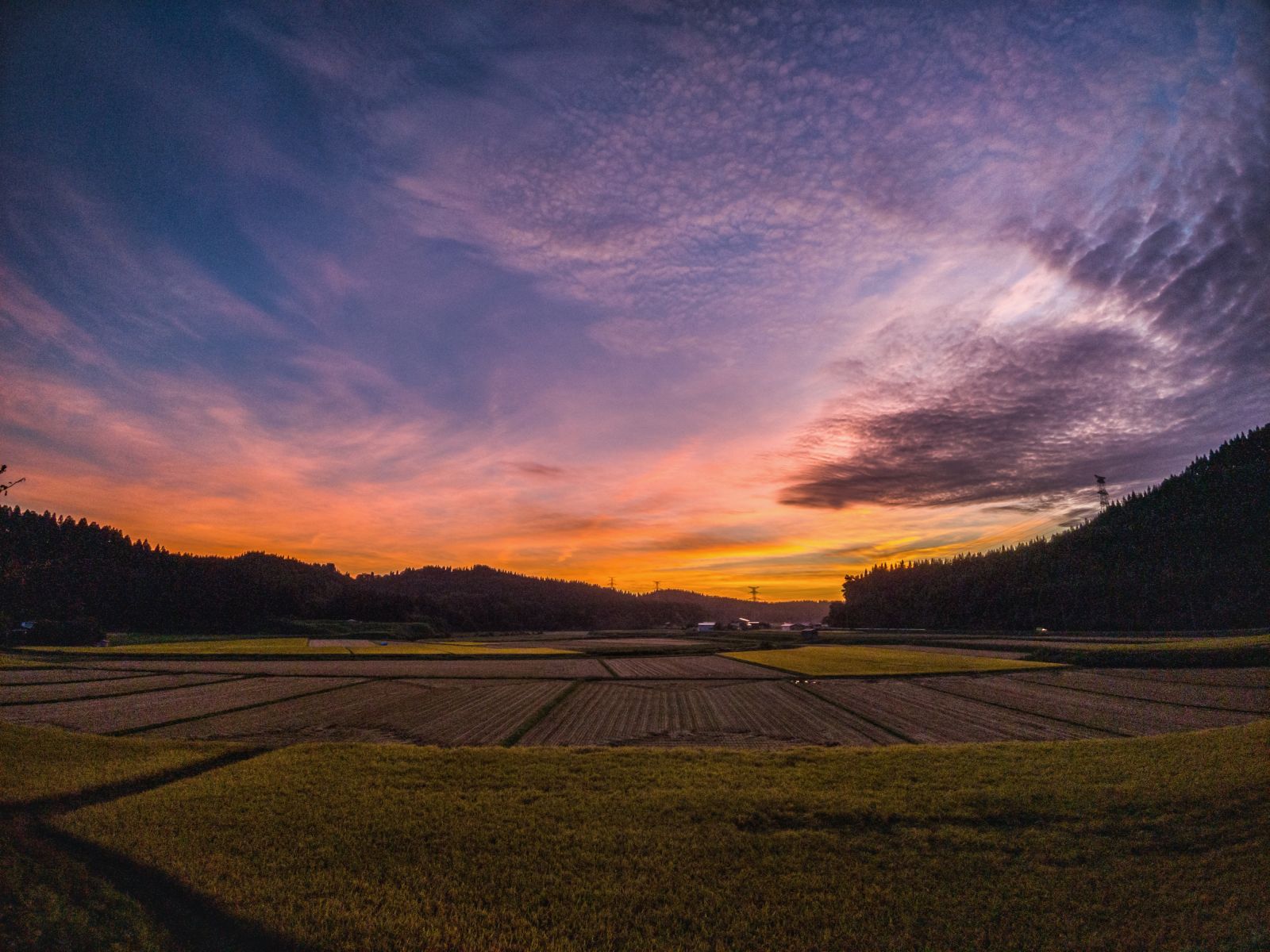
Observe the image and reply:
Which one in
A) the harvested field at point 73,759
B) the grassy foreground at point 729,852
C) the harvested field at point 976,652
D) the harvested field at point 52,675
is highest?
the grassy foreground at point 729,852

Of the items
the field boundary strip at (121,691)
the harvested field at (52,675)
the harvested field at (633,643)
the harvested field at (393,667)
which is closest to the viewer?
the field boundary strip at (121,691)

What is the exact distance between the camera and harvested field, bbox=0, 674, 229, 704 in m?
32.3

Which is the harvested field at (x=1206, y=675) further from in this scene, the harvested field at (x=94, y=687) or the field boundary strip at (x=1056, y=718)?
the harvested field at (x=94, y=687)

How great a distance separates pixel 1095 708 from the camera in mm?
29375

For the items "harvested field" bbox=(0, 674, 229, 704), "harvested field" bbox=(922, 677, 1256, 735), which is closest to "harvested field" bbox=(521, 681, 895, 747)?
"harvested field" bbox=(922, 677, 1256, 735)

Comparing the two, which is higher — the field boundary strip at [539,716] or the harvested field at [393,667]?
the field boundary strip at [539,716]

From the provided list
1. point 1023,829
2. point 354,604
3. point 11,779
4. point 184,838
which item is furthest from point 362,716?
point 354,604

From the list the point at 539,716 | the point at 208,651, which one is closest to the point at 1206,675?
the point at 539,716

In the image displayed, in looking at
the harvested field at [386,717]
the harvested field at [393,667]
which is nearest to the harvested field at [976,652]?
the harvested field at [393,667]

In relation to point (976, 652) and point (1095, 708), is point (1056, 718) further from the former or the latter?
point (976, 652)

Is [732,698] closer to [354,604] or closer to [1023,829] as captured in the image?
[1023,829]

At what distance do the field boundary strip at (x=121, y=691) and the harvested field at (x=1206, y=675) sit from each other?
6916cm

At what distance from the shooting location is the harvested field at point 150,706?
25359 millimetres

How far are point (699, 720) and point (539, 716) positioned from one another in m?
7.90
